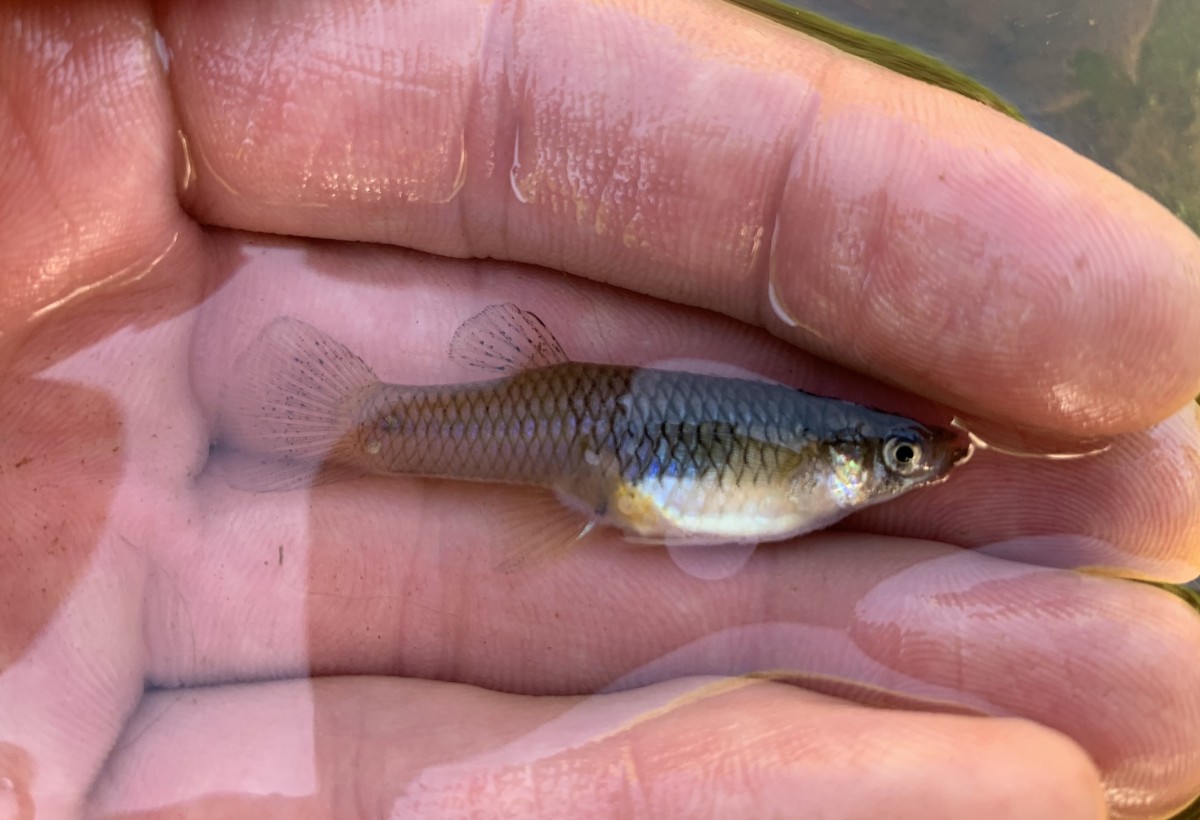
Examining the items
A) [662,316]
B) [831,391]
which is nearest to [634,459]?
[662,316]

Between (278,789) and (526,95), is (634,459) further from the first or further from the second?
(278,789)

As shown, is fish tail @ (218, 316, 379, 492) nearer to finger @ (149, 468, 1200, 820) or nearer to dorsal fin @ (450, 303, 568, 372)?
finger @ (149, 468, 1200, 820)

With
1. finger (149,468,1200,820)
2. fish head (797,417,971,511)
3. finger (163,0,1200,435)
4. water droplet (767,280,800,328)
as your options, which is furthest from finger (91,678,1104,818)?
water droplet (767,280,800,328)

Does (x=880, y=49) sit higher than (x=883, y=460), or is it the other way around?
(x=880, y=49)

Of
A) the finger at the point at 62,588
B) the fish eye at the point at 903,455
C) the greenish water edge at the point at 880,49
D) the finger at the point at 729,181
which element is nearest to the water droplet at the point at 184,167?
the finger at the point at 729,181

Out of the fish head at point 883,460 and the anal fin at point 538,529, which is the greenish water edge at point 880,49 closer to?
the fish head at point 883,460

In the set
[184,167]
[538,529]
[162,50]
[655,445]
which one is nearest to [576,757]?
[538,529]

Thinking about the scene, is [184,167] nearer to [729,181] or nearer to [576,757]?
[729,181]
